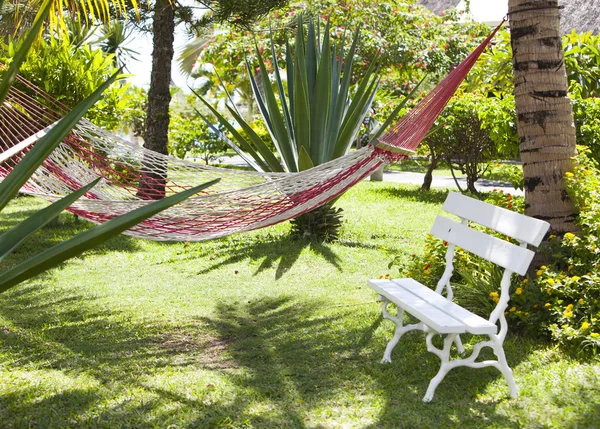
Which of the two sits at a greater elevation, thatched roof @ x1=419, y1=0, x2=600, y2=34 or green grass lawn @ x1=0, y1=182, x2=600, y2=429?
thatched roof @ x1=419, y1=0, x2=600, y2=34

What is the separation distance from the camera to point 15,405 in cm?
274

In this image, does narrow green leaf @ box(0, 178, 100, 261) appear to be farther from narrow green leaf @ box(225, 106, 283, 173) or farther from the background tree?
the background tree

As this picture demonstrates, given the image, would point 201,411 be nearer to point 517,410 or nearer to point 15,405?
point 15,405

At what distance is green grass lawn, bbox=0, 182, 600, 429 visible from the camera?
8.68 feet

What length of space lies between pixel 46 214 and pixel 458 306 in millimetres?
1786

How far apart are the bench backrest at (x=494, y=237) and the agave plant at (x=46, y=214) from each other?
4.86ft

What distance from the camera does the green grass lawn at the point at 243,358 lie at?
2646 mm

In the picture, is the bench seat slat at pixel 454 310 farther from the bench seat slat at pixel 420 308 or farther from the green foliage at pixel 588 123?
the green foliage at pixel 588 123

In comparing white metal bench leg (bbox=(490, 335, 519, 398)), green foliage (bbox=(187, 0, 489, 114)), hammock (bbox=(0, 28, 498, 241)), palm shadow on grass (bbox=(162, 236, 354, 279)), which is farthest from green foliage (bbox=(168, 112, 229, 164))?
white metal bench leg (bbox=(490, 335, 519, 398))

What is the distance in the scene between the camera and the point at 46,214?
6.20ft

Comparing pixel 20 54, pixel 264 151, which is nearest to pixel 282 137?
pixel 264 151

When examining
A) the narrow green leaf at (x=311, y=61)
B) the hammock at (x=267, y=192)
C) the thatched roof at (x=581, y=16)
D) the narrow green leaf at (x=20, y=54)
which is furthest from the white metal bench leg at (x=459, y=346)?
the thatched roof at (x=581, y=16)

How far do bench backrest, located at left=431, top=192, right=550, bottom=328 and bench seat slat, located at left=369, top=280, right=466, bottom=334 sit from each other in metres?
0.22

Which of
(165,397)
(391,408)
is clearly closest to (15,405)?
(165,397)
